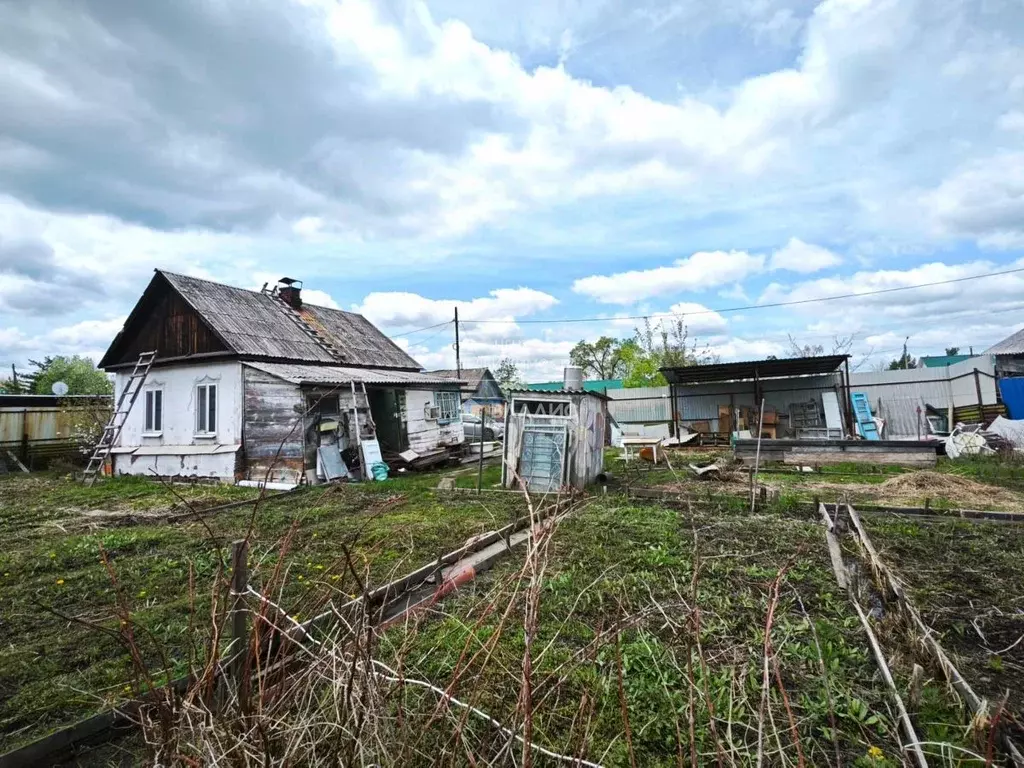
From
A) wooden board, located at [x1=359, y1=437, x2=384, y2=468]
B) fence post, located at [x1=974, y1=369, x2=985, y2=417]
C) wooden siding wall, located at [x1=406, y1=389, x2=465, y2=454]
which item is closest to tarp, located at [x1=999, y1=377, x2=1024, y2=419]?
fence post, located at [x1=974, y1=369, x2=985, y2=417]

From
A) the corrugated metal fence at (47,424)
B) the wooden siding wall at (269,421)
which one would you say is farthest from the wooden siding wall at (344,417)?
the corrugated metal fence at (47,424)

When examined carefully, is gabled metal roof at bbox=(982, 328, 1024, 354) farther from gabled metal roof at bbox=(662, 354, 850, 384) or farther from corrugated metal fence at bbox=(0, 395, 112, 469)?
corrugated metal fence at bbox=(0, 395, 112, 469)

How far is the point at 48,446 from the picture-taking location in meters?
19.4

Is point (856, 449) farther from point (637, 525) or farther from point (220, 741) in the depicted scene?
→ point (220, 741)

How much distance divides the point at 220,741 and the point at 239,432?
13620mm

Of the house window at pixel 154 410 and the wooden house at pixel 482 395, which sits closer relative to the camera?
the house window at pixel 154 410

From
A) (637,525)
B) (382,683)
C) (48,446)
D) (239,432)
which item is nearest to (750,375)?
(637,525)

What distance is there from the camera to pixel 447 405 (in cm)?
1941

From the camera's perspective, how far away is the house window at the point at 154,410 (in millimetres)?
15992

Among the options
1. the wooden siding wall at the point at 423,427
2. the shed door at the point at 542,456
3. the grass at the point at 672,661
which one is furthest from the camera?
the wooden siding wall at the point at 423,427

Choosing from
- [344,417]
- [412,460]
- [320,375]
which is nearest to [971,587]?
[412,460]

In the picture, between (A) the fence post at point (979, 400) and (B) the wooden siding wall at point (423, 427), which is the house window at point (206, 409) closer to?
(B) the wooden siding wall at point (423, 427)

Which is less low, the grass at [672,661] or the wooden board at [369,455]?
the wooden board at [369,455]

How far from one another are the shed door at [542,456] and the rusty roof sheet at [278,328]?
8237 mm
